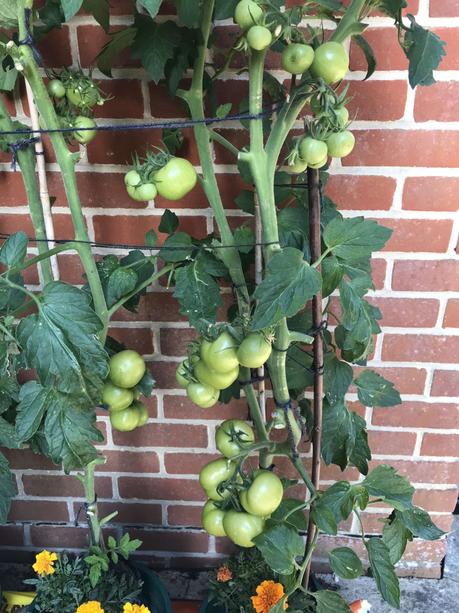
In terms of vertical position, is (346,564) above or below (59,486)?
above

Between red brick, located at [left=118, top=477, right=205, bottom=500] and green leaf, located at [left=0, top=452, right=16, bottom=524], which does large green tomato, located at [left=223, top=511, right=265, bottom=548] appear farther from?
red brick, located at [left=118, top=477, right=205, bottom=500]

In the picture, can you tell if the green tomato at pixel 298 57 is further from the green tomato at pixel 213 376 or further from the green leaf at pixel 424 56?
the green tomato at pixel 213 376

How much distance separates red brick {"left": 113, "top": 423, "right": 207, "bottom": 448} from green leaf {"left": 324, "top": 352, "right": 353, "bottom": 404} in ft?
1.49

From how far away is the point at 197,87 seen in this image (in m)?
0.98

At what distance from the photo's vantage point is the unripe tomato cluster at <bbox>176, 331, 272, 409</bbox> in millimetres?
869

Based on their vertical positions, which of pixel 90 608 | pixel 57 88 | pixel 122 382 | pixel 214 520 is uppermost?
pixel 57 88

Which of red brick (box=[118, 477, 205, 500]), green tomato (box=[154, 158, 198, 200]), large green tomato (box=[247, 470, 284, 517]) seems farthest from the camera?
red brick (box=[118, 477, 205, 500])

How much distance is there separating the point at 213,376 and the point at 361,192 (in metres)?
0.52

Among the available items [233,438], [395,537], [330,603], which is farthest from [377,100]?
[330,603]

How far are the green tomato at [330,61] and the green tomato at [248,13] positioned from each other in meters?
0.10

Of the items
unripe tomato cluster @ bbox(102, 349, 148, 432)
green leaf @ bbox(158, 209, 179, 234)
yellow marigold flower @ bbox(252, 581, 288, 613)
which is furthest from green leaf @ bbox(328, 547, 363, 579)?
green leaf @ bbox(158, 209, 179, 234)

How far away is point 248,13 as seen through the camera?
30.4 inches

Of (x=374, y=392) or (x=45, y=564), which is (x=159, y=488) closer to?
(x=45, y=564)

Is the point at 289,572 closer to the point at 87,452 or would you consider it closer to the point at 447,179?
the point at 87,452
